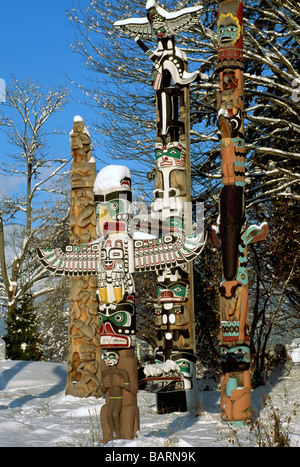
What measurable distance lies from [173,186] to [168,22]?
9.35 ft

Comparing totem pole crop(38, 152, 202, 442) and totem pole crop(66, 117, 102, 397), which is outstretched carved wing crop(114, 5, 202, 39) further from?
totem pole crop(38, 152, 202, 442)

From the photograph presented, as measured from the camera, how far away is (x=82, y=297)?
10.7 metres

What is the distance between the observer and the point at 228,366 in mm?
7488

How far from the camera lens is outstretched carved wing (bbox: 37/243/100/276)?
612cm

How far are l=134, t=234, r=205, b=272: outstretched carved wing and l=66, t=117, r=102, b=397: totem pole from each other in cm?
476

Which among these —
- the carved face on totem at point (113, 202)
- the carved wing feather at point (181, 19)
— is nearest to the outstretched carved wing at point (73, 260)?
the carved face on totem at point (113, 202)

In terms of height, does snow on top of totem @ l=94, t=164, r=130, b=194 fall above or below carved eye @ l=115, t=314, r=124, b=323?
above

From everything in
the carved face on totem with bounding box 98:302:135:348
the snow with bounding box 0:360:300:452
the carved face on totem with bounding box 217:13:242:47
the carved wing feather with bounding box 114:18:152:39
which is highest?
the carved wing feather with bounding box 114:18:152:39

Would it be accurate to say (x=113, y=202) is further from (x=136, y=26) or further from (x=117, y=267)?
(x=136, y=26)

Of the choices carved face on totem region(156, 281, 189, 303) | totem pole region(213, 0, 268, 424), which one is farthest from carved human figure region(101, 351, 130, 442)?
carved face on totem region(156, 281, 189, 303)

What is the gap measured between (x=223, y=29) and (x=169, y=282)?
12.9 feet

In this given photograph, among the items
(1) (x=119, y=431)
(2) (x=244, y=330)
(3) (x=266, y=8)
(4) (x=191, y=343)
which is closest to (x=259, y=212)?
(3) (x=266, y=8)

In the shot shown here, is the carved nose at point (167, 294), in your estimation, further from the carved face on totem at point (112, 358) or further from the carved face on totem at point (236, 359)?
the carved face on totem at point (112, 358)

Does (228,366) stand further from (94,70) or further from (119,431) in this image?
(94,70)
